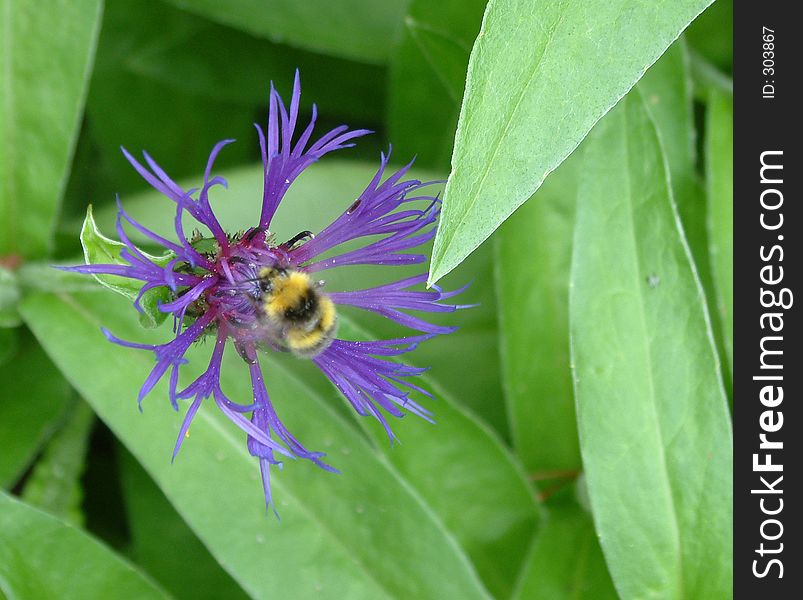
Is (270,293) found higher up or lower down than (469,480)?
higher up

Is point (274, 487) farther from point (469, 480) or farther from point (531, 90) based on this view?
point (531, 90)

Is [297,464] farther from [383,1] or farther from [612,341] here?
[383,1]

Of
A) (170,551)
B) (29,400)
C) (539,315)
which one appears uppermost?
(539,315)

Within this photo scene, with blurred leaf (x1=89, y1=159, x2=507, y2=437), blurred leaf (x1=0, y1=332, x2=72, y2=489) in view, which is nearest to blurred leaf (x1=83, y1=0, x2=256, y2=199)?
blurred leaf (x1=89, y1=159, x2=507, y2=437)

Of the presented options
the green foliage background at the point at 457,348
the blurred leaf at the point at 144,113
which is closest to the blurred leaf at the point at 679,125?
the green foliage background at the point at 457,348

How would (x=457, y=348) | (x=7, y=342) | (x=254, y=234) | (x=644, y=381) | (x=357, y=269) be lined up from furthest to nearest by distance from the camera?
(x=457, y=348)
(x=357, y=269)
(x=7, y=342)
(x=644, y=381)
(x=254, y=234)

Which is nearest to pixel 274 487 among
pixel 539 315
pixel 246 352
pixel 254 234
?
pixel 246 352
